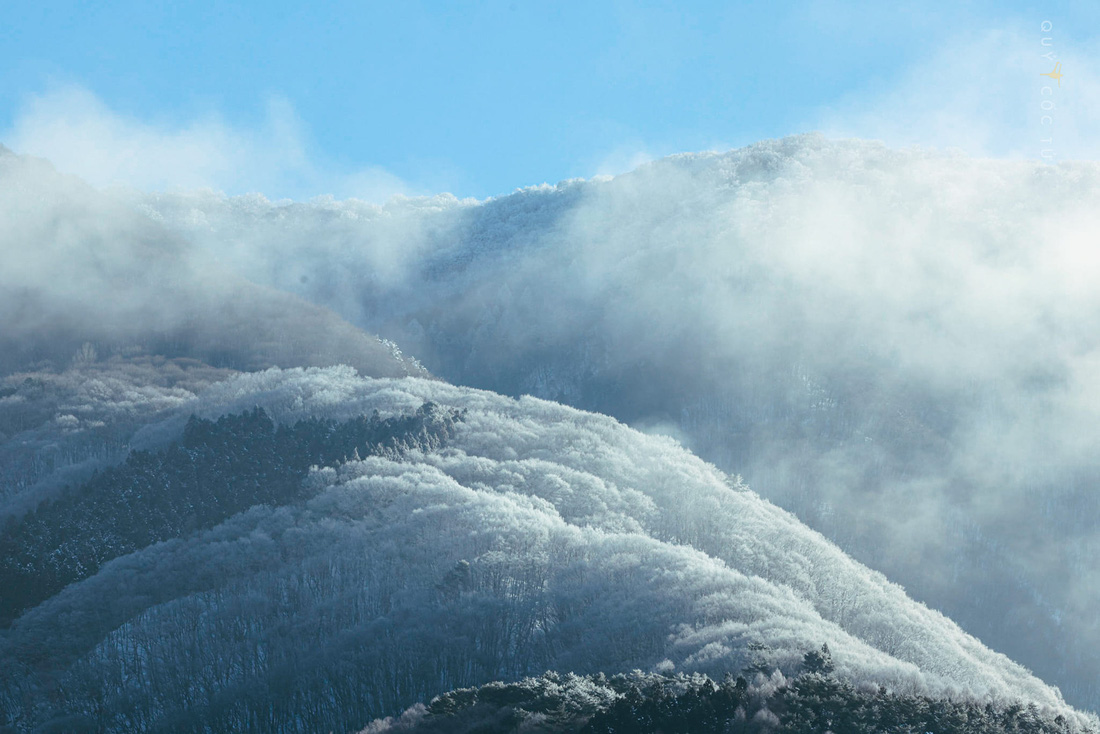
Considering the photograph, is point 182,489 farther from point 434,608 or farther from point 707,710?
point 707,710

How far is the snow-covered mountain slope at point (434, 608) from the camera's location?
99312 mm

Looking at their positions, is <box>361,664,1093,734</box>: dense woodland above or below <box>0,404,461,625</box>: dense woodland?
below

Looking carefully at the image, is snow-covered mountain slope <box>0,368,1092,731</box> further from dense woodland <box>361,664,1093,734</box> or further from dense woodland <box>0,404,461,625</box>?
dense woodland <box>361,664,1093,734</box>

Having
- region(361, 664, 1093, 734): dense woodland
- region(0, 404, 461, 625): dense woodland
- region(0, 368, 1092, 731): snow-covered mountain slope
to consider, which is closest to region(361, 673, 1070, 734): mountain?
region(361, 664, 1093, 734): dense woodland

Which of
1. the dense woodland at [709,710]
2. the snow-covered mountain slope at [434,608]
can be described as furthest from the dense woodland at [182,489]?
the dense woodland at [709,710]

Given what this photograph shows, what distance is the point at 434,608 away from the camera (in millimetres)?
111500

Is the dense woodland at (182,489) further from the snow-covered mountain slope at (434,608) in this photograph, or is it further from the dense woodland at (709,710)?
the dense woodland at (709,710)

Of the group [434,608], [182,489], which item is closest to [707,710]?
[434,608]

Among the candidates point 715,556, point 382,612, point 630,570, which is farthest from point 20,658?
point 715,556

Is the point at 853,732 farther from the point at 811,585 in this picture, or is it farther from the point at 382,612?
the point at 811,585

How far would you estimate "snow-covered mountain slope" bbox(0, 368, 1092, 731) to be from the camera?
326 feet

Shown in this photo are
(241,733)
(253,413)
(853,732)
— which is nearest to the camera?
(853,732)

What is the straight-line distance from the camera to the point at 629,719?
68.6 metres

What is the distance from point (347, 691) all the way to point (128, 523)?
65567mm
